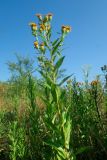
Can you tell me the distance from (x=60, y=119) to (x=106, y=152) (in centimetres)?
105

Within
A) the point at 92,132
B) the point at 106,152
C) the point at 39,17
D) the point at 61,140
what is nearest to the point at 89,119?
the point at 92,132

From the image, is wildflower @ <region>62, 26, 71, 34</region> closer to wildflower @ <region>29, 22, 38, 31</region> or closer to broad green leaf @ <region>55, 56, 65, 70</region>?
wildflower @ <region>29, 22, 38, 31</region>

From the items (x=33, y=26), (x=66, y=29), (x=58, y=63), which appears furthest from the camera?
(x=33, y=26)

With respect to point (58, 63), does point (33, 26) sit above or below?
above

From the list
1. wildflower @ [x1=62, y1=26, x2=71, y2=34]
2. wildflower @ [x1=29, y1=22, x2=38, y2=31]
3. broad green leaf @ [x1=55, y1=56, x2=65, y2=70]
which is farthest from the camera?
wildflower @ [x1=29, y1=22, x2=38, y2=31]

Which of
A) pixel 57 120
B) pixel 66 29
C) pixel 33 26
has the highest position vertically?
pixel 33 26

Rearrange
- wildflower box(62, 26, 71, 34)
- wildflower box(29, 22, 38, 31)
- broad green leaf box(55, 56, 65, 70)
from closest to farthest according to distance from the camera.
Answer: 1. broad green leaf box(55, 56, 65, 70)
2. wildflower box(62, 26, 71, 34)
3. wildflower box(29, 22, 38, 31)

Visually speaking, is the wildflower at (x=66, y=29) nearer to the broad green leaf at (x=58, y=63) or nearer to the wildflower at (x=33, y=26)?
the wildflower at (x=33, y=26)

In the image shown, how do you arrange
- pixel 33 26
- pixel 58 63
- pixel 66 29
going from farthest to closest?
pixel 33 26 → pixel 66 29 → pixel 58 63

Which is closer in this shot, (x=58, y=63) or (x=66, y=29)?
(x=58, y=63)

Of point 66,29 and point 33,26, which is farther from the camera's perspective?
point 33,26

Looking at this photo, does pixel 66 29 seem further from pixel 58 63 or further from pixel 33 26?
pixel 58 63

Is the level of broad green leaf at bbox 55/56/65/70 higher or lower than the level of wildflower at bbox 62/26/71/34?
lower

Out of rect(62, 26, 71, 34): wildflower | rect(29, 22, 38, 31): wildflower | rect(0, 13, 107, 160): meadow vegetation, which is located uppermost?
rect(29, 22, 38, 31): wildflower
